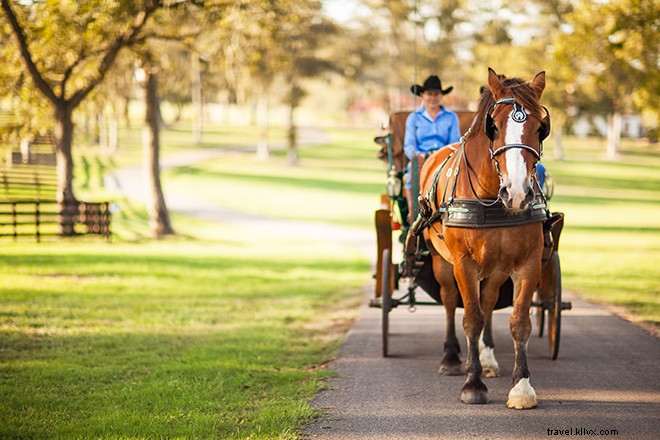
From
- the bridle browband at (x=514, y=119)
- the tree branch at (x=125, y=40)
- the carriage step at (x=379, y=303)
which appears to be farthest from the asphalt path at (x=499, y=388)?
the tree branch at (x=125, y=40)

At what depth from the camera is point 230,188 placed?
45.1 metres

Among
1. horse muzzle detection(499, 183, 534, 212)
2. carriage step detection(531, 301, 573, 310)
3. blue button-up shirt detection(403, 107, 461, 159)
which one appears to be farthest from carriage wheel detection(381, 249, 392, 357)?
horse muzzle detection(499, 183, 534, 212)

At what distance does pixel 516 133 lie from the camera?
6.24 m

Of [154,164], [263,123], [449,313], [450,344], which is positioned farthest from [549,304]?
[263,123]

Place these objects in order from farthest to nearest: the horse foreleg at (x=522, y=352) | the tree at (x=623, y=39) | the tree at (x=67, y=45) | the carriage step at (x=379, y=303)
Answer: the tree at (x=67, y=45)
the tree at (x=623, y=39)
the carriage step at (x=379, y=303)
the horse foreleg at (x=522, y=352)

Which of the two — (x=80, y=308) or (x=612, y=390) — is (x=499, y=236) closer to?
(x=612, y=390)

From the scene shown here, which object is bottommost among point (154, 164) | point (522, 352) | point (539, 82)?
point (522, 352)

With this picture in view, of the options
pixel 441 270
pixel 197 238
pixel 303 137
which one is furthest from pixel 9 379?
pixel 303 137

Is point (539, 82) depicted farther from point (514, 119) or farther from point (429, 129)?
point (429, 129)

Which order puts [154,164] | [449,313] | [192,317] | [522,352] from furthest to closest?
[154,164], [192,317], [449,313], [522,352]

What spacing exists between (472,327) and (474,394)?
24.6 inches

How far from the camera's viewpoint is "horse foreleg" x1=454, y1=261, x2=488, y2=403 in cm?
684

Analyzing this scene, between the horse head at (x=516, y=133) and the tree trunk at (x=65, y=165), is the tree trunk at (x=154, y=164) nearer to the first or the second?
the tree trunk at (x=65, y=165)

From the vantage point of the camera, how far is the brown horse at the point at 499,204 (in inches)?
246
